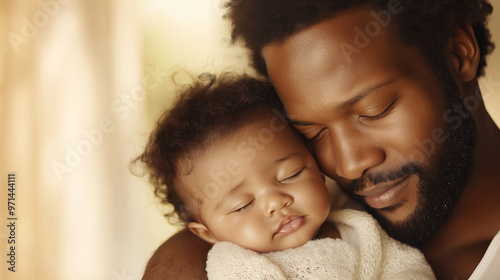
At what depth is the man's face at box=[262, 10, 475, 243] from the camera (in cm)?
96

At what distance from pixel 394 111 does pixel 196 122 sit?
0.39m

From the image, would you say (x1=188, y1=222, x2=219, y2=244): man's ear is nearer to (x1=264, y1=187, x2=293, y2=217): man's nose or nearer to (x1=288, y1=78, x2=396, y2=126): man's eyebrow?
(x1=264, y1=187, x2=293, y2=217): man's nose

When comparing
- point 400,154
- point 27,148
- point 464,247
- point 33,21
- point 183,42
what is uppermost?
point 33,21

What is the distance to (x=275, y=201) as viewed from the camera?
977 millimetres

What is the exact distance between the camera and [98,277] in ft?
3.87

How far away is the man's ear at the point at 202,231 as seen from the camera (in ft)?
3.54

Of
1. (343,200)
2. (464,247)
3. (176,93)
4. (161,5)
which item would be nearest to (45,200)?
(176,93)

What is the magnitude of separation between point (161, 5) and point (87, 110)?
0.29m

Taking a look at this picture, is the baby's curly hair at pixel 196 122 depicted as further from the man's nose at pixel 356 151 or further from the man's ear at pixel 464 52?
the man's ear at pixel 464 52

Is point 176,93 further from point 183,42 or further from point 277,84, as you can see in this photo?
point 277,84

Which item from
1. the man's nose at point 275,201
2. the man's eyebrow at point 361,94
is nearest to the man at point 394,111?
the man's eyebrow at point 361,94

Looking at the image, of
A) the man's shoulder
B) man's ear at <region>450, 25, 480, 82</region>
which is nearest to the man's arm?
the man's shoulder

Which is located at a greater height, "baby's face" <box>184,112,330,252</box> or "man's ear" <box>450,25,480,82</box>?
"man's ear" <box>450,25,480,82</box>

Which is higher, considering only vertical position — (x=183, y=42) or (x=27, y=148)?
(x=183, y=42)
